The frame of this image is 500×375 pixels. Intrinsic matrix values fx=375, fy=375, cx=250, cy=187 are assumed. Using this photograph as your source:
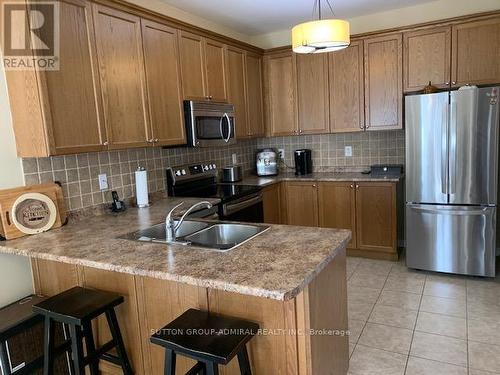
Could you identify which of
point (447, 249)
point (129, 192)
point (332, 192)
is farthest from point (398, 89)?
point (129, 192)

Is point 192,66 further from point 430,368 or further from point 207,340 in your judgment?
point 430,368

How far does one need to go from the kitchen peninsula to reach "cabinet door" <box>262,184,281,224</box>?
5.86ft

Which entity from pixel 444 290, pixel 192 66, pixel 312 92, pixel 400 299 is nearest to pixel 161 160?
pixel 192 66

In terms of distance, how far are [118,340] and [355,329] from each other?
160 cm

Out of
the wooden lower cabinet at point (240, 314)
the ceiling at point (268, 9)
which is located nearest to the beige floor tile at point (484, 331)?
the wooden lower cabinet at point (240, 314)

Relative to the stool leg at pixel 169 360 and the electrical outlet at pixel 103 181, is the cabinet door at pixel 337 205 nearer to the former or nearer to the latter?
the electrical outlet at pixel 103 181

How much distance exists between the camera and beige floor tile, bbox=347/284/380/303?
3062 millimetres

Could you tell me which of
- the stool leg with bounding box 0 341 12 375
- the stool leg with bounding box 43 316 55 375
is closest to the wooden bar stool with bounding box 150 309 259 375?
the stool leg with bounding box 43 316 55 375

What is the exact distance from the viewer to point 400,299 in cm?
303

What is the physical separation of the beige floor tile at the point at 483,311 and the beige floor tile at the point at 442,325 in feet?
0.42

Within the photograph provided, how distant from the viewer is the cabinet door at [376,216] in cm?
374

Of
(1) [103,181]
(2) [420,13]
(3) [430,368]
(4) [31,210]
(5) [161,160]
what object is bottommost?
(3) [430,368]

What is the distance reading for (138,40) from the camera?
2615 millimetres

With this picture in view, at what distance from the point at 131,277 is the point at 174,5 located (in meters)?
2.56
